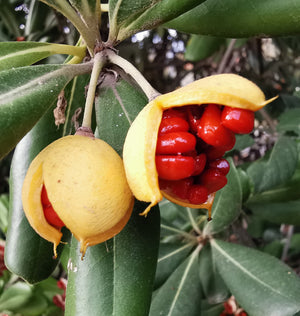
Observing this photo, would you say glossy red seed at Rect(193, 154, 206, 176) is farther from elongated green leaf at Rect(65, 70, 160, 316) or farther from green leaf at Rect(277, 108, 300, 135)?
green leaf at Rect(277, 108, 300, 135)

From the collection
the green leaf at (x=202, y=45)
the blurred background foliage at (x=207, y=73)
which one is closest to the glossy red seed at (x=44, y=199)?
the blurred background foliage at (x=207, y=73)

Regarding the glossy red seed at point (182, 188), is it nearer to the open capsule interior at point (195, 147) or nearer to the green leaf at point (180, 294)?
the open capsule interior at point (195, 147)

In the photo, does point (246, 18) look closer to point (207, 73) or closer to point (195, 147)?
point (195, 147)

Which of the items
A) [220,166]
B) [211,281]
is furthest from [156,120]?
[211,281]

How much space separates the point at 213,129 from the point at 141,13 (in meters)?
0.26

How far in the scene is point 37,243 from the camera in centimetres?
79

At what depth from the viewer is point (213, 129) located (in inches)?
21.7

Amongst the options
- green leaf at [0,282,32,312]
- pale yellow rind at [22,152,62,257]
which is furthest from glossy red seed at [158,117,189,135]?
green leaf at [0,282,32,312]

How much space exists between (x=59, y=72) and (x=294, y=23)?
416 mm

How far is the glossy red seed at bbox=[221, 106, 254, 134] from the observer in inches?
20.8

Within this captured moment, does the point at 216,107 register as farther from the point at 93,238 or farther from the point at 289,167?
the point at 289,167

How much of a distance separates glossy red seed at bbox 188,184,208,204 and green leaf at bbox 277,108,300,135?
0.82 m

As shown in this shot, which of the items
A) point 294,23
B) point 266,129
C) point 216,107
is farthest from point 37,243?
point 266,129

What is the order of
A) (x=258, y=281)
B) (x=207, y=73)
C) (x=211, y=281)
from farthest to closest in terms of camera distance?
(x=207, y=73), (x=211, y=281), (x=258, y=281)
